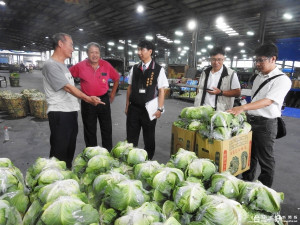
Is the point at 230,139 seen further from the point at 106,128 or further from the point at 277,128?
the point at 106,128

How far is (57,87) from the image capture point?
102 inches

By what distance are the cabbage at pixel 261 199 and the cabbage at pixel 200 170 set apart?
0.29 meters

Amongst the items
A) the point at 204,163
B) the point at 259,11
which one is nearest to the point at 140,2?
the point at 259,11

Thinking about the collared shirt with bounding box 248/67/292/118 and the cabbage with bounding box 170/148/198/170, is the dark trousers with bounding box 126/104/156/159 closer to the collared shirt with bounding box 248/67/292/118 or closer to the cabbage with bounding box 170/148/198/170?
the collared shirt with bounding box 248/67/292/118

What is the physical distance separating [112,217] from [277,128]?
248cm

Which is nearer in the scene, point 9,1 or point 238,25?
point 9,1

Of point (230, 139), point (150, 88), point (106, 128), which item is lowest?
point (106, 128)

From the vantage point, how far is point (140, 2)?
1300 cm

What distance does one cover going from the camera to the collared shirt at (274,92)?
2.45 metres

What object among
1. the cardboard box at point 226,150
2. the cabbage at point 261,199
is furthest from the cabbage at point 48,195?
the cardboard box at point 226,150

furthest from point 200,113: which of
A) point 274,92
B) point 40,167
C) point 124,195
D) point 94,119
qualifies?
point 94,119

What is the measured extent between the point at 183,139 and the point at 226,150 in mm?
499

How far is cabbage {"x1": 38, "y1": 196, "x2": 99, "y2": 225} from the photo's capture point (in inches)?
38.5

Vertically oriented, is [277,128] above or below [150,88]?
below
